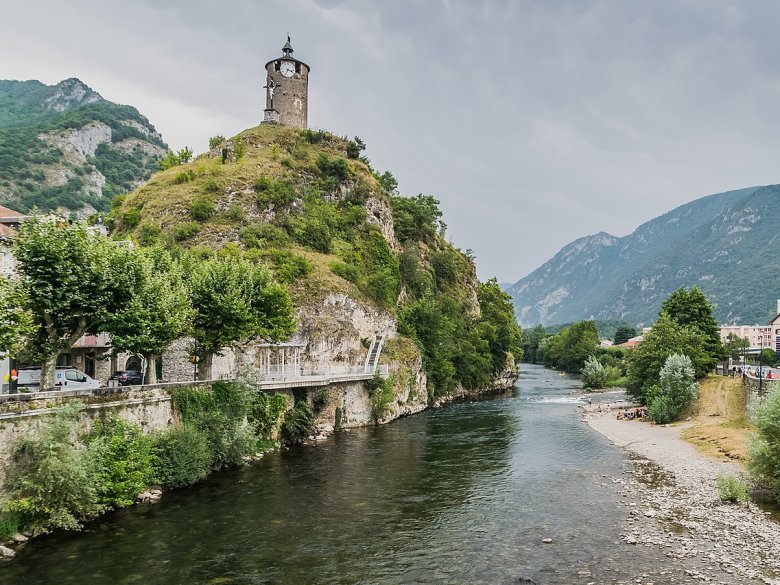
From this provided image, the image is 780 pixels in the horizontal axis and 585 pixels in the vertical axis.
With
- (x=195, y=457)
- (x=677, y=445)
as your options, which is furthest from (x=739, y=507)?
(x=195, y=457)

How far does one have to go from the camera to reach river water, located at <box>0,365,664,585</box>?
1972 centimetres

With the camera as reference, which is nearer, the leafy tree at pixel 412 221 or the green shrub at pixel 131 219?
the green shrub at pixel 131 219

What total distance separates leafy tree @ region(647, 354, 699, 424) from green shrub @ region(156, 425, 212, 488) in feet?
145

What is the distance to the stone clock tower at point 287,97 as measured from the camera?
3748 inches

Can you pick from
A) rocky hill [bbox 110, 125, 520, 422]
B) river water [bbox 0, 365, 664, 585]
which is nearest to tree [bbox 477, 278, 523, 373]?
rocky hill [bbox 110, 125, 520, 422]

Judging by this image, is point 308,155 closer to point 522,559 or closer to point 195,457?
point 195,457

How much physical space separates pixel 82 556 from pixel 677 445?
41.0 m

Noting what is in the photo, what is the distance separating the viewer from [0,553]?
66.6ft

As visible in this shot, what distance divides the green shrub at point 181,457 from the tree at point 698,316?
59.2 m

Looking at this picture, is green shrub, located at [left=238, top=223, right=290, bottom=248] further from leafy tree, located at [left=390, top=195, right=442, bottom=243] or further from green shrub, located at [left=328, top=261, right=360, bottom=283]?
leafy tree, located at [left=390, top=195, right=442, bottom=243]

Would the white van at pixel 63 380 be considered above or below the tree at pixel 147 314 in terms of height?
below

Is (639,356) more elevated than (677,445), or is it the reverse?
(639,356)

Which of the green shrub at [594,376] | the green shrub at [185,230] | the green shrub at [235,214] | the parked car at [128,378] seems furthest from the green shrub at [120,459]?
the green shrub at [594,376]

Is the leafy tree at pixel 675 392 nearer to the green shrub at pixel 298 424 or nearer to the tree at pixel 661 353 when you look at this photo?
the tree at pixel 661 353
